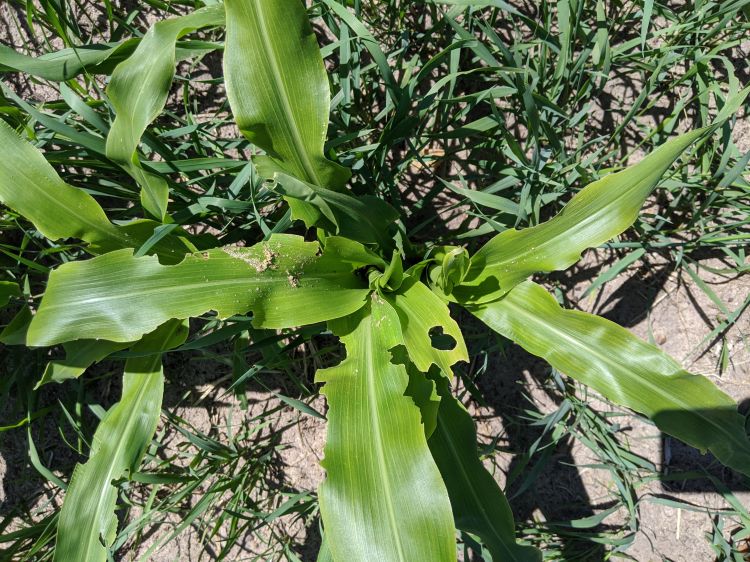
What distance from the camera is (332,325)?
1.19m

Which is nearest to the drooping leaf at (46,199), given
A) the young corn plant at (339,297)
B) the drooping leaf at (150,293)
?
the young corn plant at (339,297)

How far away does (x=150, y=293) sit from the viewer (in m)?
1.03

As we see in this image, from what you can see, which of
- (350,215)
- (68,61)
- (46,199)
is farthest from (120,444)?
(68,61)

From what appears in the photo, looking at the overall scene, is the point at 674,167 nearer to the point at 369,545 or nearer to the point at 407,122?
the point at 407,122

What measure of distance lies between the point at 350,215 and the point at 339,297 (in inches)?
7.0

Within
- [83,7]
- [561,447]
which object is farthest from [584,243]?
[83,7]

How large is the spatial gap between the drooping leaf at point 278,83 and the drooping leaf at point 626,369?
470 millimetres

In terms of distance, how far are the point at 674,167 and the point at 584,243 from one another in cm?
56

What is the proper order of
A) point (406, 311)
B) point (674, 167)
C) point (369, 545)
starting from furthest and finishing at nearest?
1. point (674, 167)
2. point (406, 311)
3. point (369, 545)

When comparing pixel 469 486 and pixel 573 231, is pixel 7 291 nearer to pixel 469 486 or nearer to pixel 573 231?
pixel 469 486

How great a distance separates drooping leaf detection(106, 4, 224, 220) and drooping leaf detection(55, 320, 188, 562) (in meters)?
0.41

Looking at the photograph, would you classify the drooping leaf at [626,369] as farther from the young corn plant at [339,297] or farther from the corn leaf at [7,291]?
the corn leaf at [7,291]

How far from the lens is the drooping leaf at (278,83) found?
0.99 m

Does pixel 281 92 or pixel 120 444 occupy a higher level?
pixel 281 92
